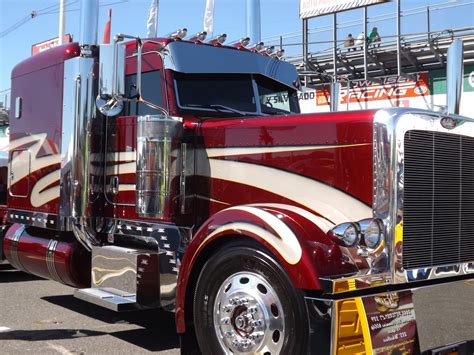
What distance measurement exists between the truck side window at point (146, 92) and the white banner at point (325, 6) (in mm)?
10717

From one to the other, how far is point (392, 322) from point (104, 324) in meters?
3.50

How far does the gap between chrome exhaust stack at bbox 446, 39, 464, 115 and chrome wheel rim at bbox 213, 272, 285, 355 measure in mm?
2139

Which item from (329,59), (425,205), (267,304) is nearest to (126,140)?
(267,304)

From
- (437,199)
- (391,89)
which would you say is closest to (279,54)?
(437,199)

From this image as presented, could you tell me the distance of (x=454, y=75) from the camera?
4707 mm

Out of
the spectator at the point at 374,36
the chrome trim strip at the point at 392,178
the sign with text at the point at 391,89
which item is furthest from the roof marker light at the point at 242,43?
the spectator at the point at 374,36

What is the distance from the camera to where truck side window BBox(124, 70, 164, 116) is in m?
5.24

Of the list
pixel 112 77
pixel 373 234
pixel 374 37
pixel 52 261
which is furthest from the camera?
pixel 374 37

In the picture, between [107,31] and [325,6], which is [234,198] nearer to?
[107,31]

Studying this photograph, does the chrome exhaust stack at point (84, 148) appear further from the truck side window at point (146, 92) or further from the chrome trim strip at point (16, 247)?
the chrome trim strip at point (16, 247)

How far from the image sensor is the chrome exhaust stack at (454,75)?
4688 millimetres

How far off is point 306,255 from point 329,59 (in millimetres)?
13973

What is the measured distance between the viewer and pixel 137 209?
4.96m

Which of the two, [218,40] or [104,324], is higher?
[218,40]
